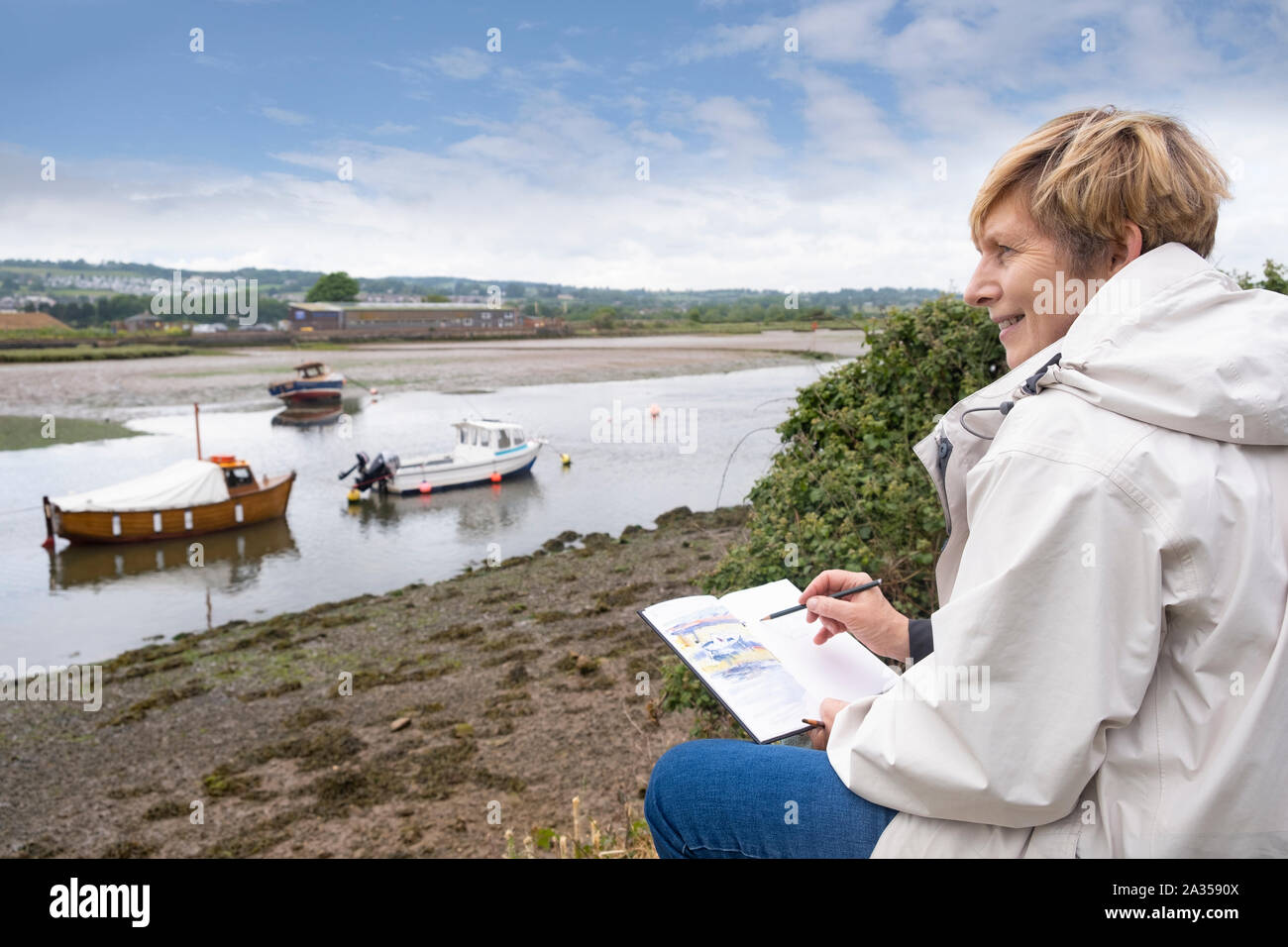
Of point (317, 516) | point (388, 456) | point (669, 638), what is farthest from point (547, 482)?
point (669, 638)

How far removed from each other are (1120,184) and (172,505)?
23.6m

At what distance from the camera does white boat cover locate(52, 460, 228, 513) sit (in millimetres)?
21078

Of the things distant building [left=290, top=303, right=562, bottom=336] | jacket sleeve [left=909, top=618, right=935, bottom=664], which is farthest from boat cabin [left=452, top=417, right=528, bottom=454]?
distant building [left=290, top=303, right=562, bottom=336]

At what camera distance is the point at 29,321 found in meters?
66.2

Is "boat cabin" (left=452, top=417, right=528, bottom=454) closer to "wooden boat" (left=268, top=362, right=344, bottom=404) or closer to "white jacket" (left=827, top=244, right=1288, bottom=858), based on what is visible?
"wooden boat" (left=268, top=362, right=344, bottom=404)

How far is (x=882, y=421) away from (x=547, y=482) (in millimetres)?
22776

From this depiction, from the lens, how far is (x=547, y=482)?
27.5m

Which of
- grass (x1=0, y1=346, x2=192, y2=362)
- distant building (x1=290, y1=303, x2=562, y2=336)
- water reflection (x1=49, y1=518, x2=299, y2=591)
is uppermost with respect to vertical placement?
distant building (x1=290, y1=303, x2=562, y2=336)

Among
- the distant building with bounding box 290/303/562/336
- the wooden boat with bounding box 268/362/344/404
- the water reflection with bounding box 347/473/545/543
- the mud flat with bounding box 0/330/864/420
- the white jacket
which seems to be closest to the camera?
the white jacket

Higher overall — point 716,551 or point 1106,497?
point 1106,497

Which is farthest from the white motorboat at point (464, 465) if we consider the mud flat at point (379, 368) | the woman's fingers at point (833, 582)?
the woman's fingers at point (833, 582)

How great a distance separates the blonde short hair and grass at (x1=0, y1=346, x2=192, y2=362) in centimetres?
6374

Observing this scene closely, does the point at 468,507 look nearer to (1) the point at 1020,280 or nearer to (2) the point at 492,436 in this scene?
(2) the point at 492,436
